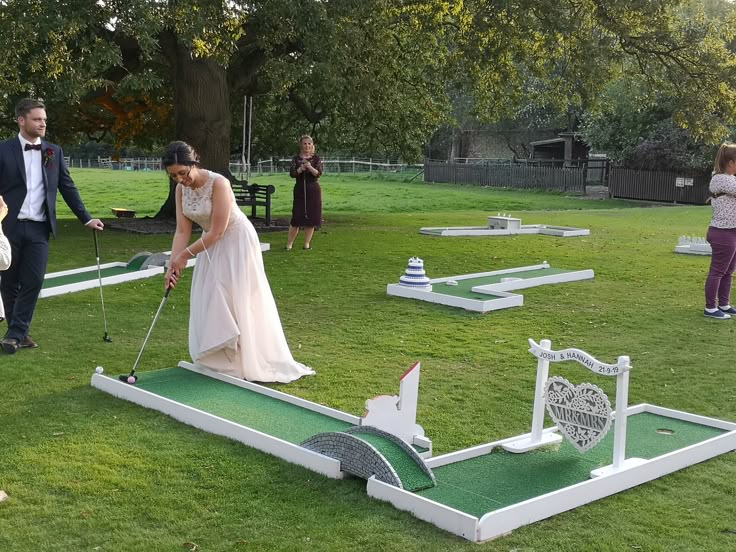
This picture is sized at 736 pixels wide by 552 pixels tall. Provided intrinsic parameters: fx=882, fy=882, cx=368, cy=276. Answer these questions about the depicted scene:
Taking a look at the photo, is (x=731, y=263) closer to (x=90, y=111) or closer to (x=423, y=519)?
(x=423, y=519)

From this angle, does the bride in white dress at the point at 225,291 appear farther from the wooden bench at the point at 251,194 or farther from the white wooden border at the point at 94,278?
the wooden bench at the point at 251,194

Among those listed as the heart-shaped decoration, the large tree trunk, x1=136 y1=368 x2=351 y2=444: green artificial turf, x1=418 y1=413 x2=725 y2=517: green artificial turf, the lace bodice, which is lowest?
x1=136 y1=368 x2=351 y2=444: green artificial turf

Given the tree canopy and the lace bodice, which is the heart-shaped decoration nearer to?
the lace bodice

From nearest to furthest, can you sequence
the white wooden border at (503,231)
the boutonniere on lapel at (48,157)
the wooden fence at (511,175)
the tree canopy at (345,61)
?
the boutonniere on lapel at (48,157) → the tree canopy at (345,61) → the white wooden border at (503,231) → the wooden fence at (511,175)

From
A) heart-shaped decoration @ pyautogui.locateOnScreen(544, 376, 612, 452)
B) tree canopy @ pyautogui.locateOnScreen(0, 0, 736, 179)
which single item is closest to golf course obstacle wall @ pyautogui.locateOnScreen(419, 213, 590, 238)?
tree canopy @ pyautogui.locateOnScreen(0, 0, 736, 179)

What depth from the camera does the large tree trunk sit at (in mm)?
18781

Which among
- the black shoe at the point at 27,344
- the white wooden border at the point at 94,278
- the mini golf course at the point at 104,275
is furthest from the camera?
the mini golf course at the point at 104,275

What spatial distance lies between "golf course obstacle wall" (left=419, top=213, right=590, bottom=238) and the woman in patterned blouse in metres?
9.15

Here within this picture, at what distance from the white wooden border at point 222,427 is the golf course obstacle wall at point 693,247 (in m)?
12.6

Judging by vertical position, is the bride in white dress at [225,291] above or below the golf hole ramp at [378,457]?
above

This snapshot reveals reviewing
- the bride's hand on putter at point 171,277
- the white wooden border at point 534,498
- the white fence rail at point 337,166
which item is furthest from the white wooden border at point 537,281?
the white fence rail at point 337,166

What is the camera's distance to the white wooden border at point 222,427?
487cm

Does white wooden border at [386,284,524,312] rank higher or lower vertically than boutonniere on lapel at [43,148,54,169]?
lower

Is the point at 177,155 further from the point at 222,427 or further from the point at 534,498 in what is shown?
the point at 534,498
